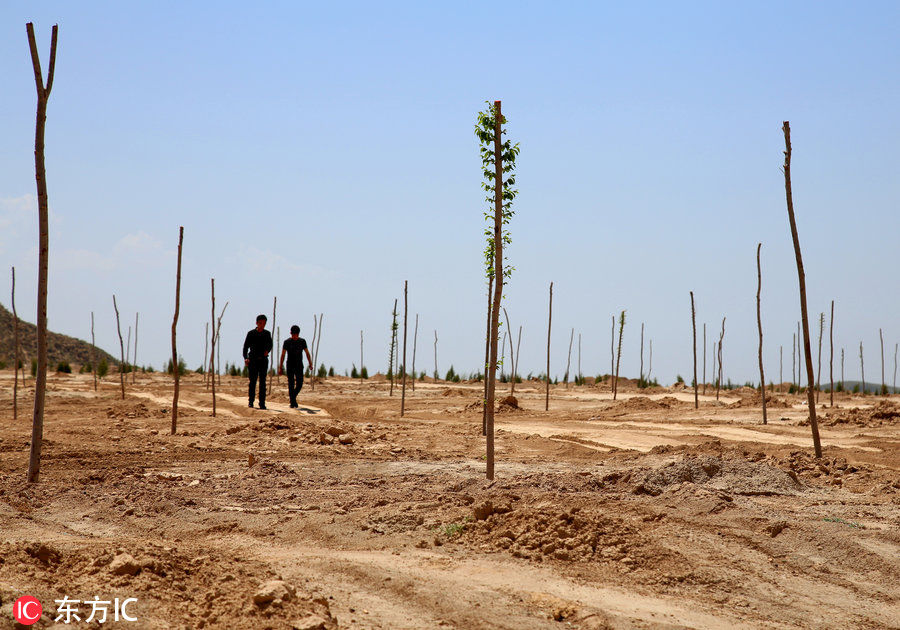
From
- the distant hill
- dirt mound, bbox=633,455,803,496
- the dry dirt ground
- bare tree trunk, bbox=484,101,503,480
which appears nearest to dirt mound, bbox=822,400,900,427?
the dry dirt ground

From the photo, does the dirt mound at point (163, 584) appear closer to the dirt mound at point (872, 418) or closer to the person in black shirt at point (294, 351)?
the person in black shirt at point (294, 351)

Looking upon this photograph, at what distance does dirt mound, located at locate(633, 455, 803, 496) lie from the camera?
7273mm

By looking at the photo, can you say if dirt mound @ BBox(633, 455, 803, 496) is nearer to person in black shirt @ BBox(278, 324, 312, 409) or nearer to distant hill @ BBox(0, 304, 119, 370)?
person in black shirt @ BBox(278, 324, 312, 409)

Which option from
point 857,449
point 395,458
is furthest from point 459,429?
point 857,449

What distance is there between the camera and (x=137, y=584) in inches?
149

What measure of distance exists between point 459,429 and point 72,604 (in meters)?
10.1

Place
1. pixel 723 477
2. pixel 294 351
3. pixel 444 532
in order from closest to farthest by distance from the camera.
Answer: pixel 444 532
pixel 723 477
pixel 294 351

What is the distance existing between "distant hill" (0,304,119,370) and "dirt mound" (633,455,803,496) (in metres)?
44.6

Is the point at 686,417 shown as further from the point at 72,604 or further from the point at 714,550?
the point at 72,604

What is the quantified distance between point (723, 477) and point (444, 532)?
3.40 metres

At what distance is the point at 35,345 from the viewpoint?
48.8 metres

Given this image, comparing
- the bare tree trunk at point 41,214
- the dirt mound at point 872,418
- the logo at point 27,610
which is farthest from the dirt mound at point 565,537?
the dirt mound at point 872,418

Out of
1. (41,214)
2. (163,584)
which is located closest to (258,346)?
(41,214)

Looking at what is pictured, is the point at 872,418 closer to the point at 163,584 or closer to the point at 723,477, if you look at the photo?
the point at 723,477
